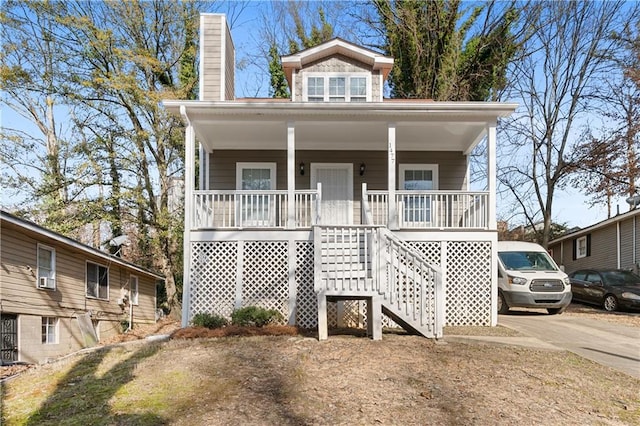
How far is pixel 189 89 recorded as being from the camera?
2022 cm

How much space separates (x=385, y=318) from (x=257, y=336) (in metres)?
2.71

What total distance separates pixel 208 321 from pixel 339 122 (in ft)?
16.0

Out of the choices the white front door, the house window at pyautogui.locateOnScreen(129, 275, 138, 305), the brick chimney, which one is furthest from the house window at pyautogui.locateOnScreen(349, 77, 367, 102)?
the house window at pyautogui.locateOnScreen(129, 275, 138, 305)

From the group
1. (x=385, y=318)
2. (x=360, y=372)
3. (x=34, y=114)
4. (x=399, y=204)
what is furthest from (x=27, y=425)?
(x=34, y=114)

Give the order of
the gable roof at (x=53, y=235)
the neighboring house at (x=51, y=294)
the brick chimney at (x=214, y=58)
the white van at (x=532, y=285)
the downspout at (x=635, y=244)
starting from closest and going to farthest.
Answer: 1. the gable roof at (x=53, y=235)
2. the neighboring house at (x=51, y=294)
3. the white van at (x=532, y=285)
4. the brick chimney at (x=214, y=58)
5. the downspout at (x=635, y=244)

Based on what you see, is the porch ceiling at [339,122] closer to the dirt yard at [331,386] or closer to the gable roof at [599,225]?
the dirt yard at [331,386]

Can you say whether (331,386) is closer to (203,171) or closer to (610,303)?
(203,171)

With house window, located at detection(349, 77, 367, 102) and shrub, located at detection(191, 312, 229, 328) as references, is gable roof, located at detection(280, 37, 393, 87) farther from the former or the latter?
shrub, located at detection(191, 312, 229, 328)

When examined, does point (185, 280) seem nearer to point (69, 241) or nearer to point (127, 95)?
point (69, 241)

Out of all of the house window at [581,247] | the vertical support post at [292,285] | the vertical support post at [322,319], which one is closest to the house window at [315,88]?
the vertical support post at [292,285]

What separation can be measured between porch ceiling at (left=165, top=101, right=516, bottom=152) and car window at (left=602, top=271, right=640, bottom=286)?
7.20 metres

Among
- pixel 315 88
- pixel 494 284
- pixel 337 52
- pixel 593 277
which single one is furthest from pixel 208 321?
pixel 593 277

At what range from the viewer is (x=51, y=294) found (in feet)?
A: 41.1

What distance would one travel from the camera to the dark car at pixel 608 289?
13.8m
